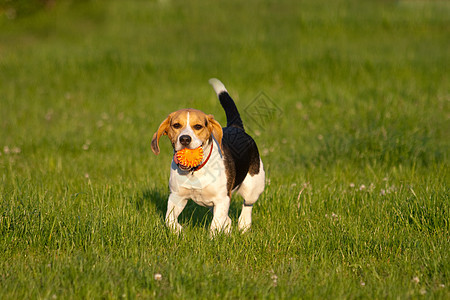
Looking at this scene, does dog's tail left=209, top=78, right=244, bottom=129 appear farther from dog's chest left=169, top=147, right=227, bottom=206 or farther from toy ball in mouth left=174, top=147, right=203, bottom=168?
toy ball in mouth left=174, top=147, right=203, bottom=168

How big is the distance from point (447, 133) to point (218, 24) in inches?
419

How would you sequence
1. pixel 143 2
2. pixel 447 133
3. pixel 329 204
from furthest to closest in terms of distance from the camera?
pixel 143 2 → pixel 447 133 → pixel 329 204

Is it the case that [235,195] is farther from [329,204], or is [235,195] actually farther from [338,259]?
[338,259]

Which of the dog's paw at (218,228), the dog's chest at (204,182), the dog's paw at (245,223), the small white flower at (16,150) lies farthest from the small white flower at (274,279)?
the small white flower at (16,150)

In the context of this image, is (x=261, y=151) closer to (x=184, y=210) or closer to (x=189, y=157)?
(x=184, y=210)

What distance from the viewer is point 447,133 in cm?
916

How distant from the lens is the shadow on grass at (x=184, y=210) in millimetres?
5938

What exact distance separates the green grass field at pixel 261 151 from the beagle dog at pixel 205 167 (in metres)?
Answer: 0.29

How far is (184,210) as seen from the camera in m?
6.21

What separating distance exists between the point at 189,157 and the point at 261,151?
3.93 meters

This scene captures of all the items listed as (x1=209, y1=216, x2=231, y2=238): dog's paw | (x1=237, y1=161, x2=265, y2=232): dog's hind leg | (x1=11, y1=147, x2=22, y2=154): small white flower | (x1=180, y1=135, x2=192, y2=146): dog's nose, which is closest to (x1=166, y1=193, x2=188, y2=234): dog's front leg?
(x1=209, y1=216, x2=231, y2=238): dog's paw

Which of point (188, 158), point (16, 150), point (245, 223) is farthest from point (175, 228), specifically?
point (16, 150)

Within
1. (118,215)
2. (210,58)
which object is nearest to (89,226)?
(118,215)

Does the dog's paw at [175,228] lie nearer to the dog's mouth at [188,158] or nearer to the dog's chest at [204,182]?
the dog's chest at [204,182]
